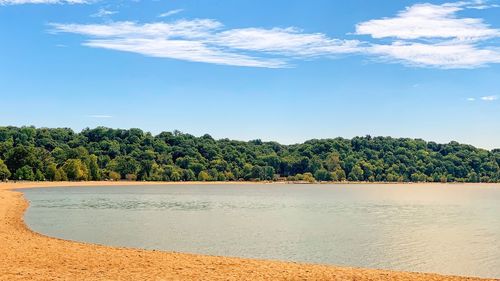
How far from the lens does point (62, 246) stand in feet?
119

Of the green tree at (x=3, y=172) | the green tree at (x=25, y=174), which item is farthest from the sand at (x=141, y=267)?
the green tree at (x=25, y=174)

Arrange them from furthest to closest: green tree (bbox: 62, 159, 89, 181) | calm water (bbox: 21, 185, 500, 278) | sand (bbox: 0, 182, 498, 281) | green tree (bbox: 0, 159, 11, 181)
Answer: green tree (bbox: 62, 159, 89, 181), green tree (bbox: 0, 159, 11, 181), calm water (bbox: 21, 185, 500, 278), sand (bbox: 0, 182, 498, 281)

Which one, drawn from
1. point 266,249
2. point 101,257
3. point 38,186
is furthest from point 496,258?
point 38,186

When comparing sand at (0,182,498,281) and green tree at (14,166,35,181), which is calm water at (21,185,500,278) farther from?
green tree at (14,166,35,181)

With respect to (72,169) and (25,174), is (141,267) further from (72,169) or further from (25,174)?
(72,169)

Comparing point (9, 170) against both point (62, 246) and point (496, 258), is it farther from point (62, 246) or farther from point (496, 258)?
point (496, 258)

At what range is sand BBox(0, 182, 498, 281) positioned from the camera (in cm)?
2614

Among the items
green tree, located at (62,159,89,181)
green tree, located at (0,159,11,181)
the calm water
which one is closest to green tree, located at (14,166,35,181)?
green tree, located at (0,159,11,181)

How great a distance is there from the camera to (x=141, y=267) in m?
28.7

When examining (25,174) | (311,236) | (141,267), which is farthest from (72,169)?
(141,267)

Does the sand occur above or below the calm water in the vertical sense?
above

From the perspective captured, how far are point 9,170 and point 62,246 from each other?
526 ft

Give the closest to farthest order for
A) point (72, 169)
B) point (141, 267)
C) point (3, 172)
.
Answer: point (141, 267) → point (3, 172) → point (72, 169)

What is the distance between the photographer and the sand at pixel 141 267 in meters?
26.1
